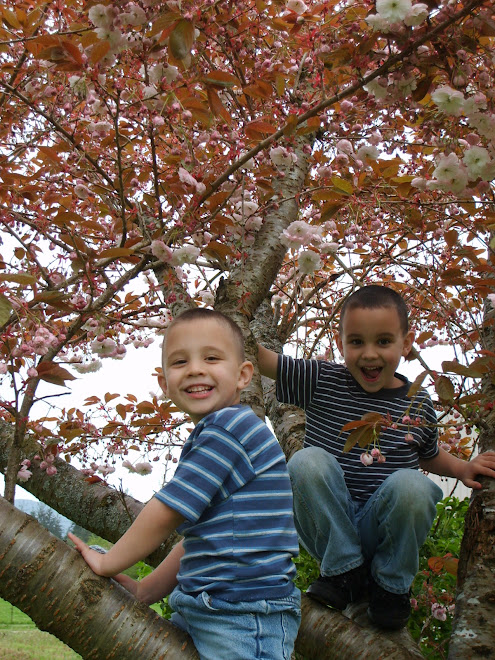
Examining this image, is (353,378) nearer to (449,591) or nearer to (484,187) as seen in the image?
(484,187)

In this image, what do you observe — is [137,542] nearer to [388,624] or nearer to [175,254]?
[388,624]

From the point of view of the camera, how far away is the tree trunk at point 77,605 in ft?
3.48

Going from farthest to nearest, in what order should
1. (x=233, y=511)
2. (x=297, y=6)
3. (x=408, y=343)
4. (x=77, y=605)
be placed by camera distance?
(x=297, y=6)
(x=408, y=343)
(x=233, y=511)
(x=77, y=605)

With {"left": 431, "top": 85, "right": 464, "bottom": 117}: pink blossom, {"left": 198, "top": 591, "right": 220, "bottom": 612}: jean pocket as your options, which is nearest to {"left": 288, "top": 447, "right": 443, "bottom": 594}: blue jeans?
{"left": 198, "top": 591, "right": 220, "bottom": 612}: jean pocket

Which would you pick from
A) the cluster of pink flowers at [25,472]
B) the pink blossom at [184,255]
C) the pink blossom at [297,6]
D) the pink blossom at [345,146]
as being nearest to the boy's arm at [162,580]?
the pink blossom at [184,255]

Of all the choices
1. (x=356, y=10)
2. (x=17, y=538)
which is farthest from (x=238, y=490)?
(x=356, y=10)

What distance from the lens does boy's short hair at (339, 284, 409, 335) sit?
179cm

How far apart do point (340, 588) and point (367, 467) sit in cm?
36

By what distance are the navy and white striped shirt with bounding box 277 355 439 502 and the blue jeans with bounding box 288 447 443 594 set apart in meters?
0.12

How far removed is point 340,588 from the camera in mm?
1599

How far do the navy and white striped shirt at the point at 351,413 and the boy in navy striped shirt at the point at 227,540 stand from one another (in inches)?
23.9

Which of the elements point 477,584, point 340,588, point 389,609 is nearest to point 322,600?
point 340,588

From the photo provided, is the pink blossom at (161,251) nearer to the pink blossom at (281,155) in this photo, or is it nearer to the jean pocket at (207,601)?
the pink blossom at (281,155)

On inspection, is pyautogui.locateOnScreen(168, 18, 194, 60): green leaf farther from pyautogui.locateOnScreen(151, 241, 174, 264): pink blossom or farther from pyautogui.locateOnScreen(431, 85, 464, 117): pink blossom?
pyautogui.locateOnScreen(431, 85, 464, 117): pink blossom
